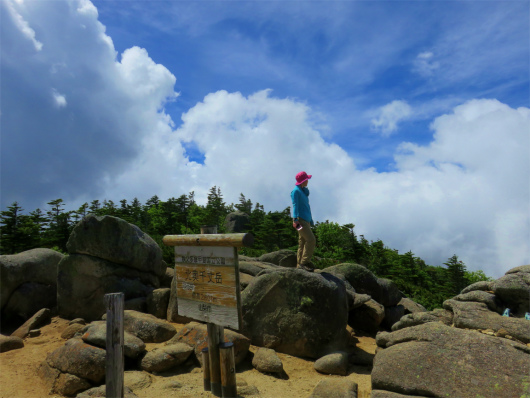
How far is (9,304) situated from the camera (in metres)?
12.3

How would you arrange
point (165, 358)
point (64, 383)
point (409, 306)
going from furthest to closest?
point (409, 306) < point (165, 358) < point (64, 383)

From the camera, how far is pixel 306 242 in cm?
1007

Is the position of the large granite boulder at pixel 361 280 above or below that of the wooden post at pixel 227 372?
above

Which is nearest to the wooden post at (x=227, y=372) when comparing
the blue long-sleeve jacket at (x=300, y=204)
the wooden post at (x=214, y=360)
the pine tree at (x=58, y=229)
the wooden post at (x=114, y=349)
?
the wooden post at (x=214, y=360)

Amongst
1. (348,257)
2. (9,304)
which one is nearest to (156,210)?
→ (348,257)

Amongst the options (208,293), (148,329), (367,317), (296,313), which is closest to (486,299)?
(367,317)

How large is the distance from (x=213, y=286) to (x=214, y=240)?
0.84 metres

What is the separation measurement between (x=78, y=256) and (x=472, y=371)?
11822 mm

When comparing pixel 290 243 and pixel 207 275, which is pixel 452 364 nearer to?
pixel 207 275

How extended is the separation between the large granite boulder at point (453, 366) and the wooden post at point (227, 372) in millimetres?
2422

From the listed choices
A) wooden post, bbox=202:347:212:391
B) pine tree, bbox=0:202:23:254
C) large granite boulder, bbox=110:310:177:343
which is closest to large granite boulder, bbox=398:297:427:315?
large granite boulder, bbox=110:310:177:343

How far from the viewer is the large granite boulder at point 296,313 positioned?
9.05 metres

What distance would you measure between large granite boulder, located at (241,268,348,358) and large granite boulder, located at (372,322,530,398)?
2790 millimetres

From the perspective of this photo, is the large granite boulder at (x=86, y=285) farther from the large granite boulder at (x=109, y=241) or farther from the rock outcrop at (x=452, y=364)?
the rock outcrop at (x=452, y=364)
